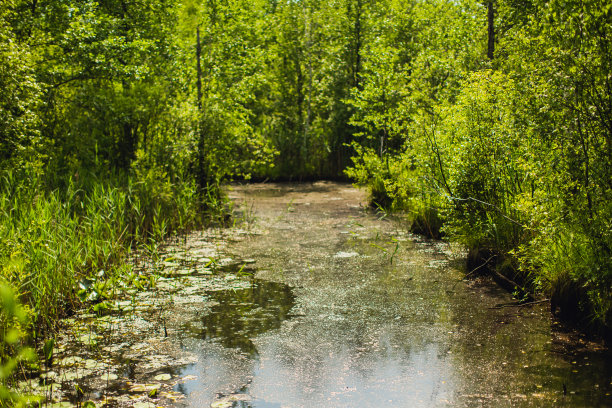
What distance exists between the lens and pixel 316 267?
8.02m

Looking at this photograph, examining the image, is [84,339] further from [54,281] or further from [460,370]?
[460,370]

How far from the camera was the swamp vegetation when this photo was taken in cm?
475

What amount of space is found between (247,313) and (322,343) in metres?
1.18

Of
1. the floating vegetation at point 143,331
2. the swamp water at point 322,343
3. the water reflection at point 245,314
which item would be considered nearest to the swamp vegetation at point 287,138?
the floating vegetation at point 143,331

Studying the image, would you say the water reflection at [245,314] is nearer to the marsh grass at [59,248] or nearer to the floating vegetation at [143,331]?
the floating vegetation at [143,331]

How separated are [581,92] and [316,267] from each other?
14.4 ft

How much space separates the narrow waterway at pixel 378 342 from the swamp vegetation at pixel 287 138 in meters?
0.58

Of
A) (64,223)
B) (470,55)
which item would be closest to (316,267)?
(64,223)

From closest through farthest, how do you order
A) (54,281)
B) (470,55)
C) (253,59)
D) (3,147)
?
(54,281) → (3,147) → (470,55) → (253,59)

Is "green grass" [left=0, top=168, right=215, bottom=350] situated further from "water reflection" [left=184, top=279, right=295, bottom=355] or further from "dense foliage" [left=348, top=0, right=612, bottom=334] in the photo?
"dense foliage" [left=348, top=0, right=612, bottom=334]

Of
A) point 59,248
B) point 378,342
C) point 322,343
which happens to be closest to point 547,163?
point 378,342

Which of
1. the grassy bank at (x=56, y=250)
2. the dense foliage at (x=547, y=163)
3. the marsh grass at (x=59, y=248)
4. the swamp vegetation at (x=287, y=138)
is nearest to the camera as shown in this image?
the dense foliage at (x=547, y=163)

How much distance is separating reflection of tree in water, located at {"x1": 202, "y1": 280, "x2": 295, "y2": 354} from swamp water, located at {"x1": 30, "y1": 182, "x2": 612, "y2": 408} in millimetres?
20

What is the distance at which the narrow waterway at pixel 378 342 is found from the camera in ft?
13.5
